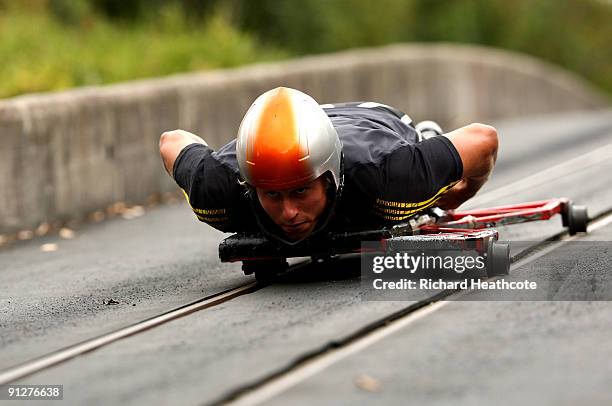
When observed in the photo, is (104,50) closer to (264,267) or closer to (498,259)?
(264,267)

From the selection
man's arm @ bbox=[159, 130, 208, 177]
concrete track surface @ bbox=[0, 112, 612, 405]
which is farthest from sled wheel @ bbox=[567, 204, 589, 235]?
man's arm @ bbox=[159, 130, 208, 177]

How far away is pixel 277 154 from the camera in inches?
288

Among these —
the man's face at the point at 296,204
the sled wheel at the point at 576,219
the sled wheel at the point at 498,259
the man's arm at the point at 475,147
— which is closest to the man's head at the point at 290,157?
the man's face at the point at 296,204

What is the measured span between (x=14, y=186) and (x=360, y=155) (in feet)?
16.5

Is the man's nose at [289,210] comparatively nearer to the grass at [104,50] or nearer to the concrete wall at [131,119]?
the concrete wall at [131,119]

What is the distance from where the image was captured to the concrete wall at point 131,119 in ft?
39.9

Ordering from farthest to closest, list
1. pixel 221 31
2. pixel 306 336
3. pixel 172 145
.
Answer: pixel 221 31
pixel 172 145
pixel 306 336

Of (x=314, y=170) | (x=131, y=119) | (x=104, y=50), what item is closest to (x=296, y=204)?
(x=314, y=170)

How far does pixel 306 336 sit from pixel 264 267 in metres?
1.88

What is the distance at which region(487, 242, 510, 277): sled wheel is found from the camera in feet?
25.8

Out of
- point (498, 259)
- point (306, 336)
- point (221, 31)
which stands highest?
point (221, 31)

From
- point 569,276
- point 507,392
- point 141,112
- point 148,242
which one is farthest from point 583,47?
point 507,392

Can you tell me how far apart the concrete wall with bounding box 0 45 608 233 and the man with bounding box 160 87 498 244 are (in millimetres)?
3888

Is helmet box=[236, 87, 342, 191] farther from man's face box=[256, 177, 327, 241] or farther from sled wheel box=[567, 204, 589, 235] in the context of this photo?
sled wheel box=[567, 204, 589, 235]
